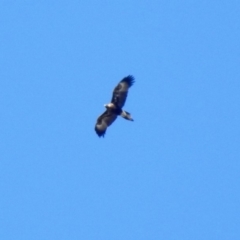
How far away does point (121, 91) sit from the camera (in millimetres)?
64938

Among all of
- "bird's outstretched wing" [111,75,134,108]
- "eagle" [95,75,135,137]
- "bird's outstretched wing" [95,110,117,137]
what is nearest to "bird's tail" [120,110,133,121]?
"eagle" [95,75,135,137]

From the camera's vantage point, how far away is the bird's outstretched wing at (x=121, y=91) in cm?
6481

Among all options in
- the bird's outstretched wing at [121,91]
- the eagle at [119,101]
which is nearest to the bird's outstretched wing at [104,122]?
the eagle at [119,101]

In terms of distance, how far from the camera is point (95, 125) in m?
65.9

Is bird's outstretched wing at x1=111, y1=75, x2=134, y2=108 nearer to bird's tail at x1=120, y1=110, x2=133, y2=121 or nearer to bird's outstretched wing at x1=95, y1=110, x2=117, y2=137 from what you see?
bird's tail at x1=120, y1=110, x2=133, y2=121

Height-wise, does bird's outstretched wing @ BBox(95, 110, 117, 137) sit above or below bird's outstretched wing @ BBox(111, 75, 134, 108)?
below

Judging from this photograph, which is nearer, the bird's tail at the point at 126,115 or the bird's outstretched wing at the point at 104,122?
the bird's tail at the point at 126,115

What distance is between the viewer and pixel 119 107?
213 ft

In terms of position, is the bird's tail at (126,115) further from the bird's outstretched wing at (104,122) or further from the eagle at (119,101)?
the bird's outstretched wing at (104,122)

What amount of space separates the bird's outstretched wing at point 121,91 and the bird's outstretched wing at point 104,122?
0.62 m

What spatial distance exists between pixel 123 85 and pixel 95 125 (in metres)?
1.93

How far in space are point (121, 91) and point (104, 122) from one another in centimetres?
148

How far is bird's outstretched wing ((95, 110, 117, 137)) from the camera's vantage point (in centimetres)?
6544

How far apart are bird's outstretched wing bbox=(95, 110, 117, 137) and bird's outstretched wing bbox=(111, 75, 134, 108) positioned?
24.3 inches
